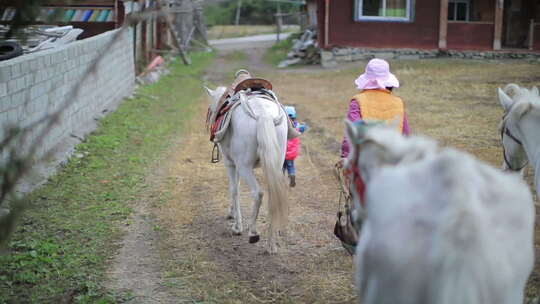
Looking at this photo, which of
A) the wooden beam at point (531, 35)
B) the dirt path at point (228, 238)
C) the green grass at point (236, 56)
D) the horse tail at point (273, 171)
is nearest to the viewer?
the dirt path at point (228, 238)

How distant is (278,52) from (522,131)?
2339cm

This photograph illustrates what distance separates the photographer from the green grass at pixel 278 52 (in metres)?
25.6

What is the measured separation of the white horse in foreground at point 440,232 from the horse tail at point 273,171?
10.2 ft

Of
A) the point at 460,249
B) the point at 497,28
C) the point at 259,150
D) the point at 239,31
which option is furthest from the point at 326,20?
the point at 460,249

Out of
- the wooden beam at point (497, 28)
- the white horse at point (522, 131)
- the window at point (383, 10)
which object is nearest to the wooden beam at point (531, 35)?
the wooden beam at point (497, 28)

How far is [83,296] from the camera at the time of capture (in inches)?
198

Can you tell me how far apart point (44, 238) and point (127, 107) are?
8638mm

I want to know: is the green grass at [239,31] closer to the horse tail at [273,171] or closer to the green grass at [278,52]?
the green grass at [278,52]

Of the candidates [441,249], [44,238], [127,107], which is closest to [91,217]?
[44,238]

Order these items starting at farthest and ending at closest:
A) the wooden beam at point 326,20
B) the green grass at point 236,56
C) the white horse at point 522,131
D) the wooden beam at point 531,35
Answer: the green grass at point 236,56, the wooden beam at point 326,20, the wooden beam at point 531,35, the white horse at point 522,131

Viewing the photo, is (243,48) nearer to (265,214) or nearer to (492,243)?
(265,214)

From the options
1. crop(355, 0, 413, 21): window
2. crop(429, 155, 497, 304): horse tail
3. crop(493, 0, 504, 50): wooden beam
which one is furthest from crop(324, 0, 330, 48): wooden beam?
crop(429, 155, 497, 304): horse tail

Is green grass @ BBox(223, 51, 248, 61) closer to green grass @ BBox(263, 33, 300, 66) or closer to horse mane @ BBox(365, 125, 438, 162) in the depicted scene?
green grass @ BBox(263, 33, 300, 66)

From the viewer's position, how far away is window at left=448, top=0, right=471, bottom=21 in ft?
81.9
